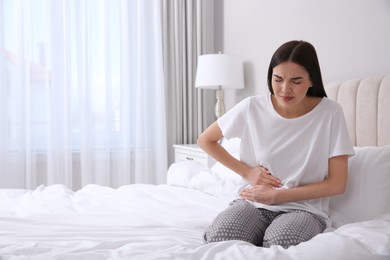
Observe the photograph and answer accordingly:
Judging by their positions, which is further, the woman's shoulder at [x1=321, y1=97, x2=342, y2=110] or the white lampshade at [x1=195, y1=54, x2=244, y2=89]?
the white lampshade at [x1=195, y1=54, x2=244, y2=89]

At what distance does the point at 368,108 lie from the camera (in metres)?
2.41

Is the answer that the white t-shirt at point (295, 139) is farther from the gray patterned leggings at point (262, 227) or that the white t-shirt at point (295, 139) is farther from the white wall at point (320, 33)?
the white wall at point (320, 33)

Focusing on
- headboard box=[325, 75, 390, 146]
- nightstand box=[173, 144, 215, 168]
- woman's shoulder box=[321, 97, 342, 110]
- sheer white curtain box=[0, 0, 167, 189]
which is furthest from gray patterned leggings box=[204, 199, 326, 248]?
sheer white curtain box=[0, 0, 167, 189]

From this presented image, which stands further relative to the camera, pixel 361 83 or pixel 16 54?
pixel 16 54

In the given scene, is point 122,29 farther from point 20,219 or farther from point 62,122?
point 20,219

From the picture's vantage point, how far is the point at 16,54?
4047 millimetres

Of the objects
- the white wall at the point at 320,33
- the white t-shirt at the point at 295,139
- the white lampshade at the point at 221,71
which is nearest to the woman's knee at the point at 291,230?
the white t-shirt at the point at 295,139

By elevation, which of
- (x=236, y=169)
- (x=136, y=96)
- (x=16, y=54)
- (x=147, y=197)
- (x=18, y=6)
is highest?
(x=18, y=6)

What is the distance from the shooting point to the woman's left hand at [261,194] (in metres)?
1.72

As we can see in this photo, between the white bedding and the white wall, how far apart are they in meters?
1.10

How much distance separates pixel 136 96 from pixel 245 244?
304cm

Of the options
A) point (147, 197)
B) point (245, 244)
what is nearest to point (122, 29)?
point (147, 197)

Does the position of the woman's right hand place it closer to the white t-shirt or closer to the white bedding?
the white t-shirt

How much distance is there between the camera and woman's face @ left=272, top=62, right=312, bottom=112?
175 centimetres
